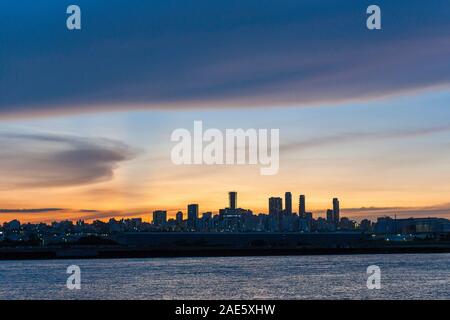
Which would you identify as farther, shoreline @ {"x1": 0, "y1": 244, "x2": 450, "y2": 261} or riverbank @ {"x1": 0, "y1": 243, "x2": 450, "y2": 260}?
riverbank @ {"x1": 0, "y1": 243, "x2": 450, "y2": 260}

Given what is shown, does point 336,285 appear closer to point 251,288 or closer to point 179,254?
point 251,288

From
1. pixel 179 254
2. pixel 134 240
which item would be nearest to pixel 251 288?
pixel 179 254

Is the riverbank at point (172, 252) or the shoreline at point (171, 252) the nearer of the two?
the shoreline at point (171, 252)
